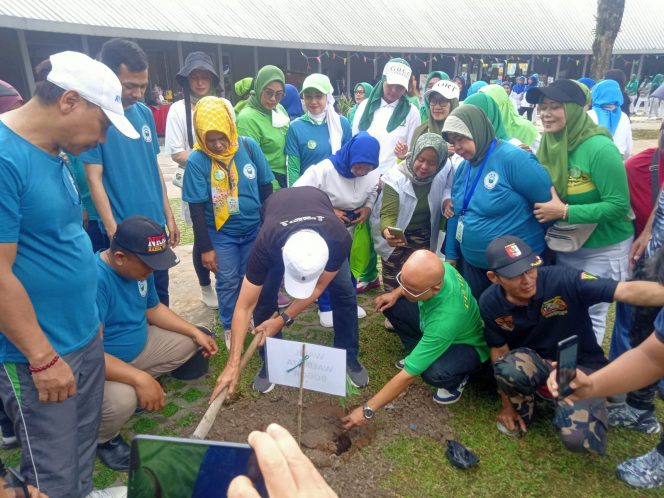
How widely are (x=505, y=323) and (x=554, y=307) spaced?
29cm

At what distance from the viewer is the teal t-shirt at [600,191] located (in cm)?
278

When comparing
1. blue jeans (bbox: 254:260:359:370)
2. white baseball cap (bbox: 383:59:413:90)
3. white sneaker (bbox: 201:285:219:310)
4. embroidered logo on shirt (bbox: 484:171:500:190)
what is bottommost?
white sneaker (bbox: 201:285:219:310)

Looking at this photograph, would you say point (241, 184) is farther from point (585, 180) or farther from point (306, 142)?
point (585, 180)

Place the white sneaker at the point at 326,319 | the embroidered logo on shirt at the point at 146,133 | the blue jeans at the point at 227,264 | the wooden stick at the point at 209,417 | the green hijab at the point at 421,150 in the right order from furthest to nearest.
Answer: the white sneaker at the point at 326,319, the blue jeans at the point at 227,264, the green hijab at the point at 421,150, the embroidered logo on shirt at the point at 146,133, the wooden stick at the point at 209,417

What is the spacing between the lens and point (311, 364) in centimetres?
255

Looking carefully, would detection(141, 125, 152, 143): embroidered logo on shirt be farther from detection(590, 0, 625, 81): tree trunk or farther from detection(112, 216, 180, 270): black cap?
detection(590, 0, 625, 81): tree trunk

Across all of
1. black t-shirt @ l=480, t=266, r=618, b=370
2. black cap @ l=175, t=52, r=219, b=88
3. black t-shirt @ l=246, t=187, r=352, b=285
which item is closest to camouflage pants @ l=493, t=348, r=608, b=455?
black t-shirt @ l=480, t=266, r=618, b=370

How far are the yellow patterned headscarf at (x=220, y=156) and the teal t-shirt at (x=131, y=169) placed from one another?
36 centimetres

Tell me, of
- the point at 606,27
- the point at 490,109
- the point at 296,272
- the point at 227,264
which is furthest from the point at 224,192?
the point at 606,27

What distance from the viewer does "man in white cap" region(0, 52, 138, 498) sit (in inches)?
66.3

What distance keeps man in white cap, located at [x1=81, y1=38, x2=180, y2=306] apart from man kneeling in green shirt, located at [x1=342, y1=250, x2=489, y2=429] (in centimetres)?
176

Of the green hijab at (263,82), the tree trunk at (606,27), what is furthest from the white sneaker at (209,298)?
the tree trunk at (606,27)

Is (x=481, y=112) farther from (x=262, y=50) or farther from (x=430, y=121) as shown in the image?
(x=262, y=50)

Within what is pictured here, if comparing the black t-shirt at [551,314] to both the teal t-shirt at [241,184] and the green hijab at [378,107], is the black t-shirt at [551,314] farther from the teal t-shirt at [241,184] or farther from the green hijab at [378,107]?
the green hijab at [378,107]
